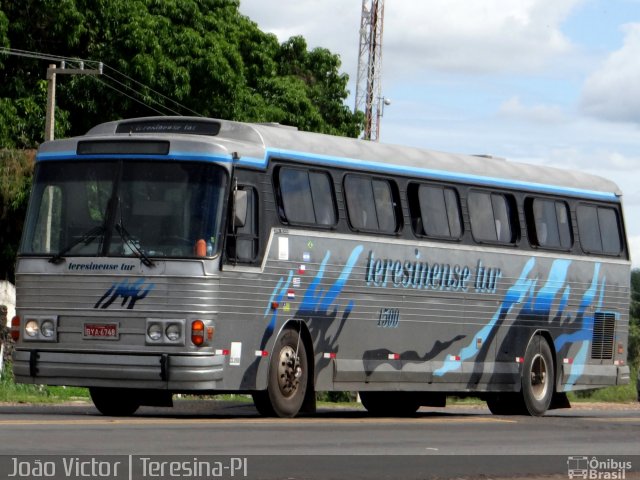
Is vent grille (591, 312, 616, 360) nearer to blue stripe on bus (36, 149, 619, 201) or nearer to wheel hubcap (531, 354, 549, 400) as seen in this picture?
wheel hubcap (531, 354, 549, 400)

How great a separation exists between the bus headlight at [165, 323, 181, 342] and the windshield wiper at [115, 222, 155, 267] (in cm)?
71

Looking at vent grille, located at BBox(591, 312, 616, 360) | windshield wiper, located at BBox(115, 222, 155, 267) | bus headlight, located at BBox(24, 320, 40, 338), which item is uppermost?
windshield wiper, located at BBox(115, 222, 155, 267)

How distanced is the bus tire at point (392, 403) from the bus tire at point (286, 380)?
3.77 meters

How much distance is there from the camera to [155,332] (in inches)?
717

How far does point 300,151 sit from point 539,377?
6.32 metres

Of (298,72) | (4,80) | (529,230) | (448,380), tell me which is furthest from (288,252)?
(298,72)

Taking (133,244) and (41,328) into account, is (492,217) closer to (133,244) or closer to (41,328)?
(133,244)

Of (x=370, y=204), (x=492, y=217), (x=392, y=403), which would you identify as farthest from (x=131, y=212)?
(x=492, y=217)

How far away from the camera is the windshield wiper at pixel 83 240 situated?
60.9 ft

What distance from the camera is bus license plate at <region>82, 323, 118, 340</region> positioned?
18.3 metres

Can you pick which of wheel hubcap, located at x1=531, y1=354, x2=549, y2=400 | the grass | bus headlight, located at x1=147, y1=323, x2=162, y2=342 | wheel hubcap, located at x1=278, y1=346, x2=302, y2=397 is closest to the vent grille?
wheel hubcap, located at x1=531, y1=354, x2=549, y2=400

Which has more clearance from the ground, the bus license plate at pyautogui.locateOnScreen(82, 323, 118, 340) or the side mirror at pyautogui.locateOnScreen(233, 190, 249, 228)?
the side mirror at pyautogui.locateOnScreen(233, 190, 249, 228)

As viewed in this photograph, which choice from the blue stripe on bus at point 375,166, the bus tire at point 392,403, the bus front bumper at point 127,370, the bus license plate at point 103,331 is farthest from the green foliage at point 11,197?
the bus license plate at point 103,331

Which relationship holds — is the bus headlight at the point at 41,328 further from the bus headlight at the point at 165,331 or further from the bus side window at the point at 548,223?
the bus side window at the point at 548,223
